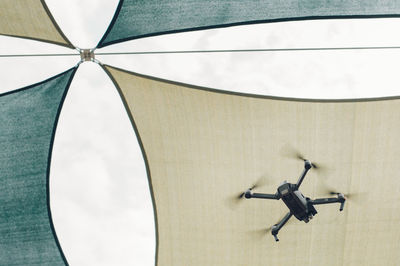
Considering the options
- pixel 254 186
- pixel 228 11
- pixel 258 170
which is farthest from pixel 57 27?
pixel 254 186

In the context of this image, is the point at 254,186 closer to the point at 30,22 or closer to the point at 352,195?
the point at 352,195

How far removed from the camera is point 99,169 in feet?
26.0

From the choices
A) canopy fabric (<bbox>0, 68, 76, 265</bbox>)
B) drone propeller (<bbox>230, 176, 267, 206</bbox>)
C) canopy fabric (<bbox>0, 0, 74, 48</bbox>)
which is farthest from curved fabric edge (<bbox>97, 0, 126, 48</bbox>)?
drone propeller (<bbox>230, 176, 267, 206</bbox>)

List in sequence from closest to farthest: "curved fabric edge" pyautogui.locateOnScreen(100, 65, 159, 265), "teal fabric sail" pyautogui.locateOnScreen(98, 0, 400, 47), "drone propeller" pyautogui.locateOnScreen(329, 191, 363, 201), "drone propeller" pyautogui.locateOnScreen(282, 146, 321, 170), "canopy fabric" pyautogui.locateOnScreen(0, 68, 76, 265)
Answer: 1. "teal fabric sail" pyautogui.locateOnScreen(98, 0, 400, 47)
2. "curved fabric edge" pyautogui.locateOnScreen(100, 65, 159, 265)
3. "canopy fabric" pyautogui.locateOnScreen(0, 68, 76, 265)
4. "drone propeller" pyautogui.locateOnScreen(282, 146, 321, 170)
5. "drone propeller" pyautogui.locateOnScreen(329, 191, 363, 201)

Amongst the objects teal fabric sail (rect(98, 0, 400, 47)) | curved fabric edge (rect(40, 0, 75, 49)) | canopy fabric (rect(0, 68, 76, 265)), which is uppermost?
teal fabric sail (rect(98, 0, 400, 47))

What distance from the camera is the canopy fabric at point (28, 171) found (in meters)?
6.50

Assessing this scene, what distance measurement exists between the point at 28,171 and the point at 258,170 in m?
→ 3.31

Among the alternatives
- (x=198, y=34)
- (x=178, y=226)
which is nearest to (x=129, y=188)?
(x=178, y=226)

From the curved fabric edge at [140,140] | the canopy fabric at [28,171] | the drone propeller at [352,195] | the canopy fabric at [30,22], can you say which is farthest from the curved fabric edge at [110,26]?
the drone propeller at [352,195]

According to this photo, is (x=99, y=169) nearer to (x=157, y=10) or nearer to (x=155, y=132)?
(x=155, y=132)

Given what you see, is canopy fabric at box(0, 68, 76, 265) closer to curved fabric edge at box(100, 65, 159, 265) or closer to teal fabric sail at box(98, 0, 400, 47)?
curved fabric edge at box(100, 65, 159, 265)

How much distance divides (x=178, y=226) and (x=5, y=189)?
258cm

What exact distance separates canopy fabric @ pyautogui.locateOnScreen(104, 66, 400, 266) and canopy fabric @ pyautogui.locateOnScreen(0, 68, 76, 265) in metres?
1.08

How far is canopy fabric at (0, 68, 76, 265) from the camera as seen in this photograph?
6.50 meters
